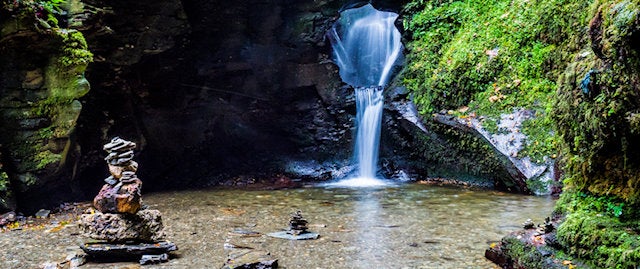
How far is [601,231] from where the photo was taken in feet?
11.7

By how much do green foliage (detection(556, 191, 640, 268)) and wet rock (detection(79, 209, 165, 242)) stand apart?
4195 mm

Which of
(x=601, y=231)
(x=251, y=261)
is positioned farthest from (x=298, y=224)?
(x=601, y=231)

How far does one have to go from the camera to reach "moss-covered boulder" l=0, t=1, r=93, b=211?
7941mm

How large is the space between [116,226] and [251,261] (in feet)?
5.06

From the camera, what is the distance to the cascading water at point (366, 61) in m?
14.2

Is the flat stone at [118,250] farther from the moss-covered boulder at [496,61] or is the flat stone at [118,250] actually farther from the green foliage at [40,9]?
the moss-covered boulder at [496,61]

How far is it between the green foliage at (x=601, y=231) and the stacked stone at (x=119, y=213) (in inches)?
166

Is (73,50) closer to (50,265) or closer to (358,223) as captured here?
(50,265)

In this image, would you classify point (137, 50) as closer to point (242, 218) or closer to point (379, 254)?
point (242, 218)

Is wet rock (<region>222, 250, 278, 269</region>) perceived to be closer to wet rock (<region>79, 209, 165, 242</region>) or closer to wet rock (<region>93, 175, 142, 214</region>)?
wet rock (<region>79, 209, 165, 242</region>)

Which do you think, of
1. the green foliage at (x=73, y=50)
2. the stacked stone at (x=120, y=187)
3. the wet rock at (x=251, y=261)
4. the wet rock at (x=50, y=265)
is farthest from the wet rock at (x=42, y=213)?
the wet rock at (x=251, y=261)

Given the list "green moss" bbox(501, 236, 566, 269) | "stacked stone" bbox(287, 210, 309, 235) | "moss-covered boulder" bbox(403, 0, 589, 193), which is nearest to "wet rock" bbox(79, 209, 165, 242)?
"stacked stone" bbox(287, 210, 309, 235)

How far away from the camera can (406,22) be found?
14.3 m

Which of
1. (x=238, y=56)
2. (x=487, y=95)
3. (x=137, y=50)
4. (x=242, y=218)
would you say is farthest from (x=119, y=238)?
(x=238, y=56)
